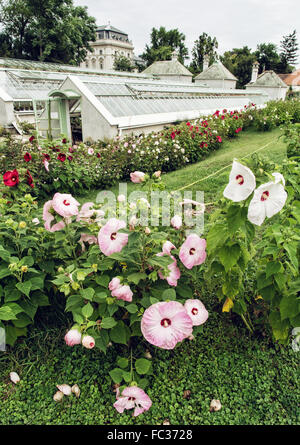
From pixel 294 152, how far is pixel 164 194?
2414mm

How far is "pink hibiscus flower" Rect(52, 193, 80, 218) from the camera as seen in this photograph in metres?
1.83


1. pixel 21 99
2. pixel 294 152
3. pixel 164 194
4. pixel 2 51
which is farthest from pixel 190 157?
pixel 2 51

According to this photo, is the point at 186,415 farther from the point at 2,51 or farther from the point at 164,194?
the point at 2,51

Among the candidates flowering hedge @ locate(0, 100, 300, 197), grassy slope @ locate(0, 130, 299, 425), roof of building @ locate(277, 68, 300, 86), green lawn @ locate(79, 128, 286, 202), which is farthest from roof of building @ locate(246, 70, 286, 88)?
grassy slope @ locate(0, 130, 299, 425)

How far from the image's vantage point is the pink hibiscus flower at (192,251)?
1874 millimetres

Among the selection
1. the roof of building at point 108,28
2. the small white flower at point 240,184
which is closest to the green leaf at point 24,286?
the small white flower at point 240,184

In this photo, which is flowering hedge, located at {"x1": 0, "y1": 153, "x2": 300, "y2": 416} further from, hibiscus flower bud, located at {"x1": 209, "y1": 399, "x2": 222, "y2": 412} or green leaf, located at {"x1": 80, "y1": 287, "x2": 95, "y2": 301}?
hibiscus flower bud, located at {"x1": 209, "y1": 399, "x2": 222, "y2": 412}

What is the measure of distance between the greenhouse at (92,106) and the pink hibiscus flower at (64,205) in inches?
279

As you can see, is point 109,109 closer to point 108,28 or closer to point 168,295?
point 168,295

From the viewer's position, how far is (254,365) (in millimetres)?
2258

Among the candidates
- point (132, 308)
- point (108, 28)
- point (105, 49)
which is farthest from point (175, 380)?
point (108, 28)

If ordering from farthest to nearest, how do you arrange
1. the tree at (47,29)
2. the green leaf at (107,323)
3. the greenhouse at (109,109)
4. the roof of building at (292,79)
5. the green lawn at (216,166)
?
the roof of building at (292,79) → the tree at (47,29) → the greenhouse at (109,109) → the green lawn at (216,166) → the green leaf at (107,323)

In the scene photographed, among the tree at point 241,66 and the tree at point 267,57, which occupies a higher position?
the tree at point 267,57

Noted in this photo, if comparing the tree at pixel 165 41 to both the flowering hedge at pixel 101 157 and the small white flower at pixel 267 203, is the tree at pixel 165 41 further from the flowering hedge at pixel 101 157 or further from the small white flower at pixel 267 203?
the small white flower at pixel 267 203
